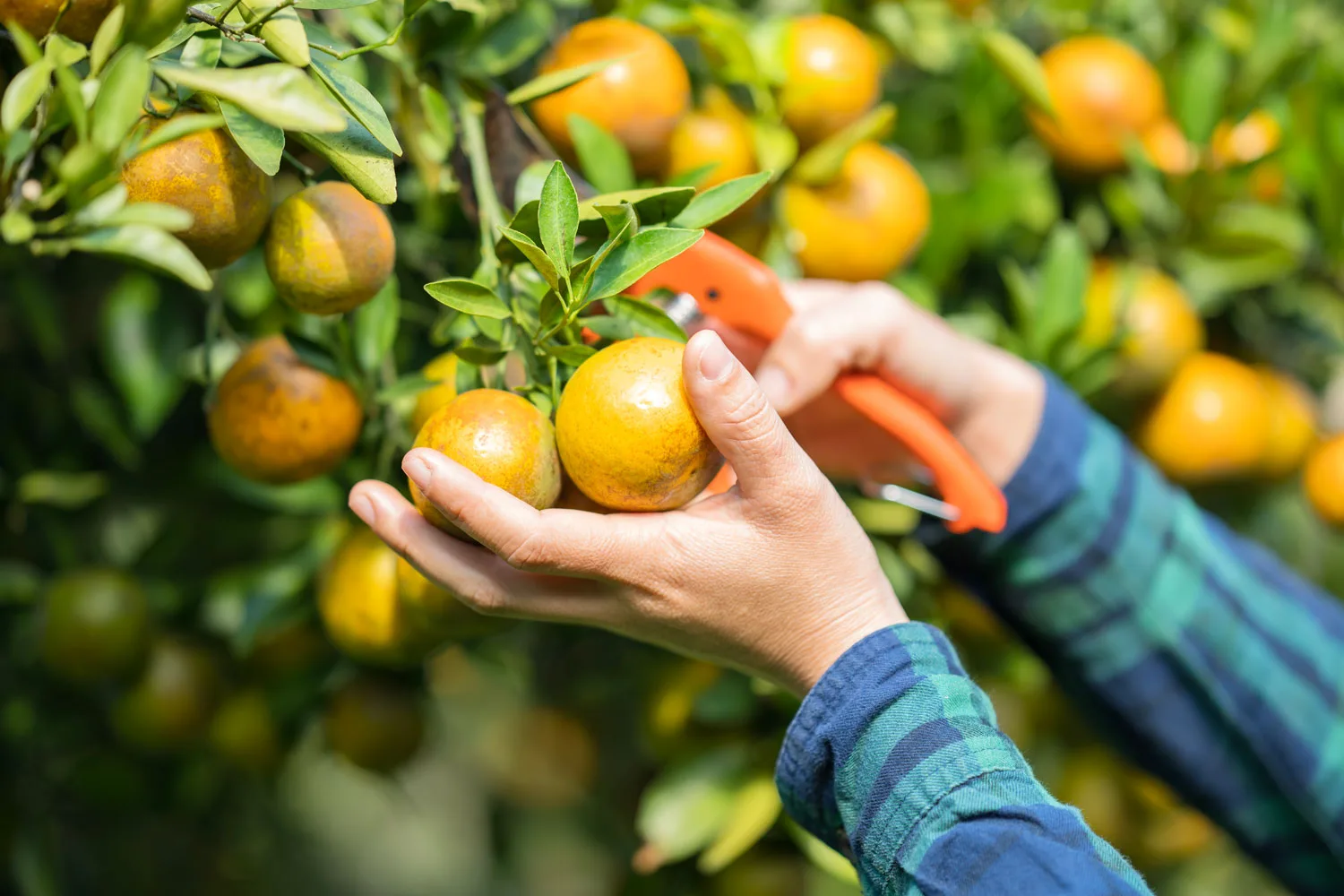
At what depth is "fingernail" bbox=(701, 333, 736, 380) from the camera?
0.55 m

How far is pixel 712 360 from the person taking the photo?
1.81 ft

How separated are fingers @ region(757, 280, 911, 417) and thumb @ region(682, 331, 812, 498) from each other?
0.83 ft

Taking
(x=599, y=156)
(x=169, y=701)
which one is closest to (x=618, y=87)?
(x=599, y=156)

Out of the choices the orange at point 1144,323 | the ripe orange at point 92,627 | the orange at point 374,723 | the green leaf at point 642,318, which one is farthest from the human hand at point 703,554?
the orange at point 1144,323

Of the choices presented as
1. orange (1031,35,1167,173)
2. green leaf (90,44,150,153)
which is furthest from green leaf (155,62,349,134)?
orange (1031,35,1167,173)

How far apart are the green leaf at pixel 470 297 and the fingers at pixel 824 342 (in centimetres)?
A: 28

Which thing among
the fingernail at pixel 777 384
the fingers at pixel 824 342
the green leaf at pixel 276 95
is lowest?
the fingernail at pixel 777 384

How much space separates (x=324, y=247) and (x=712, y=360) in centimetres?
24

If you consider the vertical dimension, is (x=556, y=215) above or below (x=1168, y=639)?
above

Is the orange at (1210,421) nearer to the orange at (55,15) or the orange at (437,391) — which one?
the orange at (437,391)

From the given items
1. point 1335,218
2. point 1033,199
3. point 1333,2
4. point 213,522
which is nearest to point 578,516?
point 213,522

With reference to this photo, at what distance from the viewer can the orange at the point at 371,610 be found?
2.60 feet

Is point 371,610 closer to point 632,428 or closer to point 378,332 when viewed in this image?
point 378,332

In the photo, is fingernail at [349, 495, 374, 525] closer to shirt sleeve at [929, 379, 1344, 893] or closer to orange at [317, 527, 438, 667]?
orange at [317, 527, 438, 667]
